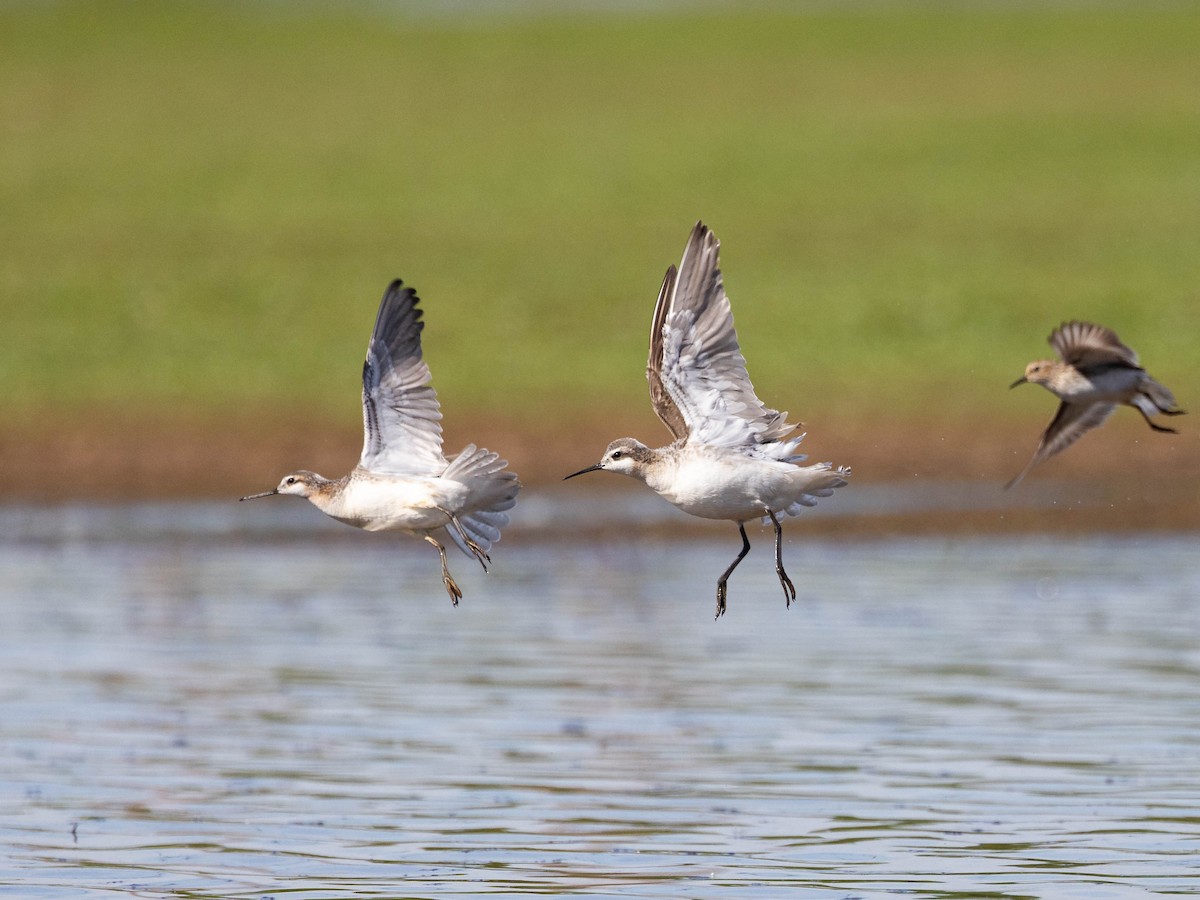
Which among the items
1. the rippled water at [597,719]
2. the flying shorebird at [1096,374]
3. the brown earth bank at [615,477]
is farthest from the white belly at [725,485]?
the brown earth bank at [615,477]

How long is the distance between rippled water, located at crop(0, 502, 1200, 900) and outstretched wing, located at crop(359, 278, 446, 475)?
223 cm

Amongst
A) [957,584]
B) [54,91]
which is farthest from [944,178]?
[957,584]

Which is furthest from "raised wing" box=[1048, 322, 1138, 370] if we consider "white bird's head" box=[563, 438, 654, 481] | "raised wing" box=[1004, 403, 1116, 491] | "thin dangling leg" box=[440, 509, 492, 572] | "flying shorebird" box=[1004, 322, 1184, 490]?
"thin dangling leg" box=[440, 509, 492, 572]

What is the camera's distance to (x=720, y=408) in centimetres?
1293

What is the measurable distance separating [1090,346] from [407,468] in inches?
144

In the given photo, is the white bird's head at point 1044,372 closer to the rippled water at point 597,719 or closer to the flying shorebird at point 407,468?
the rippled water at point 597,719

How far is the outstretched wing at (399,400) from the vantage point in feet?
42.4

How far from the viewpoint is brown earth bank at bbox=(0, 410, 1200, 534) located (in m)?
28.9

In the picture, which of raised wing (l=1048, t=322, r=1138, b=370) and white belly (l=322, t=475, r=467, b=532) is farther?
white belly (l=322, t=475, r=467, b=532)

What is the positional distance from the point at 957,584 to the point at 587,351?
44.9 feet

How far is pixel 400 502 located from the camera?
12633 mm

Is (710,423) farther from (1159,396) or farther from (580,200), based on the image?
(580,200)

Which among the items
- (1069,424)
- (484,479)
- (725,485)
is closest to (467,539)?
(484,479)

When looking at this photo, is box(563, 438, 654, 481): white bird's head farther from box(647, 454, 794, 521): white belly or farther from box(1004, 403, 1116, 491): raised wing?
box(1004, 403, 1116, 491): raised wing
